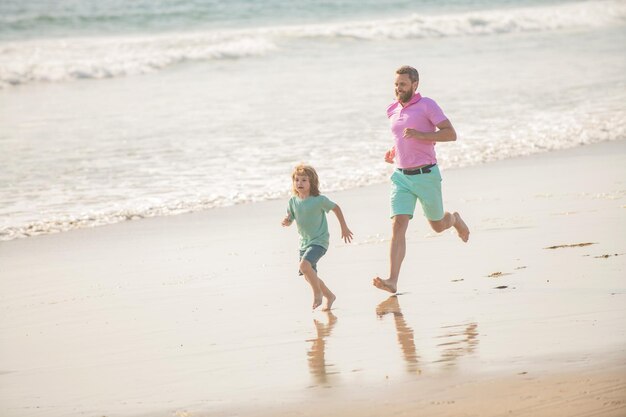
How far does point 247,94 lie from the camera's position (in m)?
22.6

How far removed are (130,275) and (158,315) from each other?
1499mm

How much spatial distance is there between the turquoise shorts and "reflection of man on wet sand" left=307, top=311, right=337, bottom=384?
976 millimetres

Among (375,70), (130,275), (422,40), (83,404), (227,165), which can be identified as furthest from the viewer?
(422,40)

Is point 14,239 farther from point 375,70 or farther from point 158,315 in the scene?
point 375,70

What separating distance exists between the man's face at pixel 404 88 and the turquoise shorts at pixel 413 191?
52cm

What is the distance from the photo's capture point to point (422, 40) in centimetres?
3672

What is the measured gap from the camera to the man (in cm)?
724

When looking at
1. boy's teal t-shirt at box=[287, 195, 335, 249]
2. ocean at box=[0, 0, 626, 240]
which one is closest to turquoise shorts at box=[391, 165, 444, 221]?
boy's teal t-shirt at box=[287, 195, 335, 249]

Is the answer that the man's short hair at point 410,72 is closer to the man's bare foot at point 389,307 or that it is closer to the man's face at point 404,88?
the man's face at point 404,88

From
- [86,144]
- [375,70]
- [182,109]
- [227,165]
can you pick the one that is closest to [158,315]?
[227,165]

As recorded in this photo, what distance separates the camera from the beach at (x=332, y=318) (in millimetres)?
5137

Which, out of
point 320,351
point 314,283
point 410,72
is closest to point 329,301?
point 314,283

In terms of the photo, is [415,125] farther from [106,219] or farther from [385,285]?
[106,219]

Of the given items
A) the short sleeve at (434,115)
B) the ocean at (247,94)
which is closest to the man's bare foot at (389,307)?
the short sleeve at (434,115)
